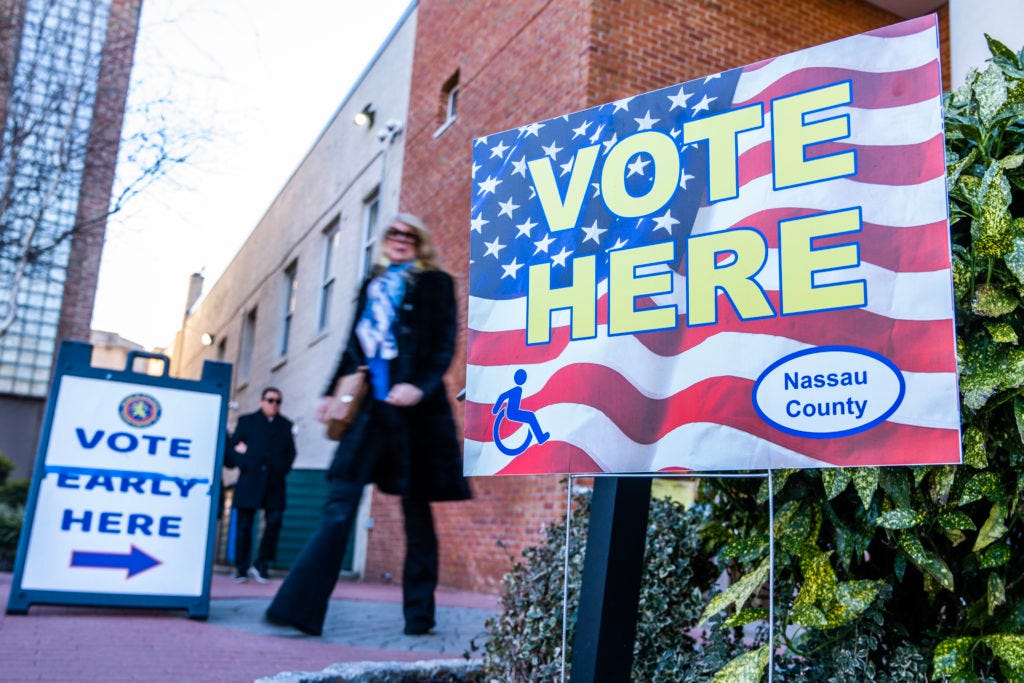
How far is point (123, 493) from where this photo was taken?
215 inches

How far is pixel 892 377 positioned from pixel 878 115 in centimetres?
64

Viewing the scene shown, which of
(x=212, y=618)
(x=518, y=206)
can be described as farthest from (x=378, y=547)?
(x=518, y=206)

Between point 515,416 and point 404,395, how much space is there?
85.5 inches

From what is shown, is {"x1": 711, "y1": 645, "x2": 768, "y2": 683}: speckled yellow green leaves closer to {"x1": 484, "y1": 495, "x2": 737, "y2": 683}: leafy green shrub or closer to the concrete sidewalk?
{"x1": 484, "y1": 495, "x2": 737, "y2": 683}: leafy green shrub

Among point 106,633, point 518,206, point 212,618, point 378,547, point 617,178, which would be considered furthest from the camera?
point 378,547

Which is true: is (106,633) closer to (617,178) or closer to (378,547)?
(617,178)

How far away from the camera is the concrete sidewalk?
3600 mm

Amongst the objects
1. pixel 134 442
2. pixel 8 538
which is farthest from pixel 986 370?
pixel 8 538

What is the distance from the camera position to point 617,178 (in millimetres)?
2512

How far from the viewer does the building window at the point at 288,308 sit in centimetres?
1756

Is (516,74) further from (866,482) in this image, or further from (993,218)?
(866,482)

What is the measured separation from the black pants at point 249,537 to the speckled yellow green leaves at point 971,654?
7924mm

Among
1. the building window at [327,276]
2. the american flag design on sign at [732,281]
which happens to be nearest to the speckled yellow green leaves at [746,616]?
the american flag design on sign at [732,281]

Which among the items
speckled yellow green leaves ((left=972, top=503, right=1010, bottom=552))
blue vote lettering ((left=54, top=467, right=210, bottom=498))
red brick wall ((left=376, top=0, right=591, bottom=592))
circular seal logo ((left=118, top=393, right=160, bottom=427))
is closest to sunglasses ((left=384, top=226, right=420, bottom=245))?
circular seal logo ((left=118, top=393, right=160, bottom=427))
